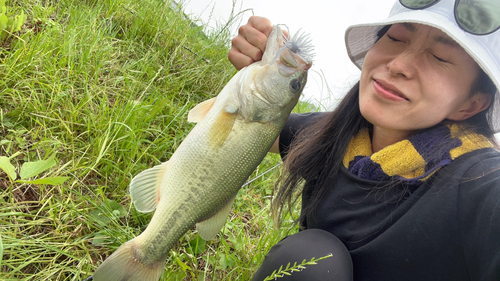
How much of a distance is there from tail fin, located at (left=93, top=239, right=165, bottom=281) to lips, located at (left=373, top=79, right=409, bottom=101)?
1.34 metres

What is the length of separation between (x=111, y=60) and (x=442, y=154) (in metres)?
2.54

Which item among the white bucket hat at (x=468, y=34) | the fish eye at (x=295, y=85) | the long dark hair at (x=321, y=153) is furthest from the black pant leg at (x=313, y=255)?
the white bucket hat at (x=468, y=34)

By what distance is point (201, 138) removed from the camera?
1518 mm

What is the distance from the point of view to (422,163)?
157 cm

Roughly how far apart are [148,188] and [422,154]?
1.37 m

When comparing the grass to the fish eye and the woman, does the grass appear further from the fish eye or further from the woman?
the fish eye

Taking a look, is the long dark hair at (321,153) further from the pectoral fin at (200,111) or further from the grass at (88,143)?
the pectoral fin at (200,111)

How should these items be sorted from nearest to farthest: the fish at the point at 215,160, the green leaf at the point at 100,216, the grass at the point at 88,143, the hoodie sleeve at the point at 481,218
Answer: the hoodie sleeve at the point at 481,218
the fish at the point at 215,160
the grass at the point at 88,143
the green leaf at the point at 100,216

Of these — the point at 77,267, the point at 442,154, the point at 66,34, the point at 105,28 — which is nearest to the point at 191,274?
the point at 77,267

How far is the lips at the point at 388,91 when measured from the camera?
1532 millimetres

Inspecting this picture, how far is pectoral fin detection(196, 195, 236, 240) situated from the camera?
1554mm

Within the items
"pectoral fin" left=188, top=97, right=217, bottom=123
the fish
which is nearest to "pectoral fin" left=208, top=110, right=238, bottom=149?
the fish

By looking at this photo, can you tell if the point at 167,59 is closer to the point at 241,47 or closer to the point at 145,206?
the point at 241,47

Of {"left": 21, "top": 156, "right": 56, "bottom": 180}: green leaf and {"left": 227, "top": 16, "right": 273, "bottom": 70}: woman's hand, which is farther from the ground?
{"left": 227, "top": 16, "right": 273, "bottom": 70}: woman's hand
